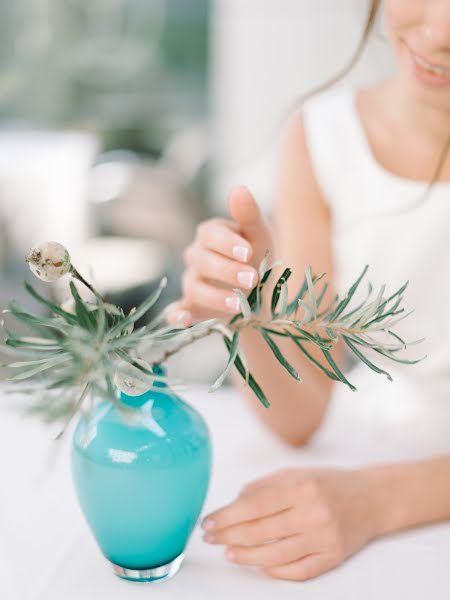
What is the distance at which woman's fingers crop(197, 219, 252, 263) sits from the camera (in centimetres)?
72

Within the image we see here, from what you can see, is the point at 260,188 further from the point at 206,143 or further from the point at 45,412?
the point at 45,412

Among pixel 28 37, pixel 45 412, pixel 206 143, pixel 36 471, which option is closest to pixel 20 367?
pixel 45 412

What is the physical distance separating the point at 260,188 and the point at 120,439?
516cm

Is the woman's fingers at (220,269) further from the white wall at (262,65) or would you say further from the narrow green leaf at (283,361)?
the white wall at (262,65)

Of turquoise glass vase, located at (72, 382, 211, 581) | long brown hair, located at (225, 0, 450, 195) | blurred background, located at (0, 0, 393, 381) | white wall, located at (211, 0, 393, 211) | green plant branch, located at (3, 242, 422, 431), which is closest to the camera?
green plant branch, located at (3, 242, 422, 431)

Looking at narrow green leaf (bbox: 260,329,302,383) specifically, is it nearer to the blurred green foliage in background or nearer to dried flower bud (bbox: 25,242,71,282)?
dried flower bud (bbox: 25,242,71,282)

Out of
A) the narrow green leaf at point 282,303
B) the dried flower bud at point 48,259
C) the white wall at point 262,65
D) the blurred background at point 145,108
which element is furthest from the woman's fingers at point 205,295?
the white wall at point 262,65

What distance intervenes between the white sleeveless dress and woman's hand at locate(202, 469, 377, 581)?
0.47 meters

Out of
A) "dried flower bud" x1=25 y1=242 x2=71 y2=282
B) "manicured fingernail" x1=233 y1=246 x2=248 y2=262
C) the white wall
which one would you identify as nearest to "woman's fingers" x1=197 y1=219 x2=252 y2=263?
"manicured fingernail" x1=233 y1=246 x2=248 y2=262

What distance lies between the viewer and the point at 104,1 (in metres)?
5.78

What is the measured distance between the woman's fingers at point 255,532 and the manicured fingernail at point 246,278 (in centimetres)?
22

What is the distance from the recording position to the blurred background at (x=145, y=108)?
3.60m

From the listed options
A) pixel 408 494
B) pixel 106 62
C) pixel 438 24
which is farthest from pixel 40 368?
pixel 106 62

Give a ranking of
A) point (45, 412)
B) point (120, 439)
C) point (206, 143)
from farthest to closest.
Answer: point (206, 143), point (120, 439), point (45, 412)
